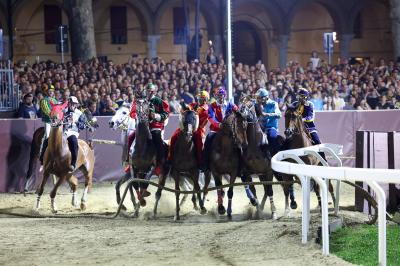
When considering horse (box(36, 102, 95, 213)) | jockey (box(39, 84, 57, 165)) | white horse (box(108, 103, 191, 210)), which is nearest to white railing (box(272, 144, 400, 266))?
white horse (box(108, 103, 191, 210))

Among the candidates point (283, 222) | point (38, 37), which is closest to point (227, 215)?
point (283, 222)

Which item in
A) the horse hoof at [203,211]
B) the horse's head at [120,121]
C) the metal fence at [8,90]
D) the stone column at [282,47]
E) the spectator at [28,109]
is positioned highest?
the stone column at [282,47]

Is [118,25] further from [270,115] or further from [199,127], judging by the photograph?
[199,127]

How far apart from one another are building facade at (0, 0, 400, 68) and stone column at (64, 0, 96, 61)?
135 inches

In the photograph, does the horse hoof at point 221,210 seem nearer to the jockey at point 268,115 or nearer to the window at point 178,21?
the jockey at point 268,115

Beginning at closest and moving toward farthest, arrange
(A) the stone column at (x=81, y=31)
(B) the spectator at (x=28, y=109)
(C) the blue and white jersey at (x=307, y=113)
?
(C) the blue and white jersey at (x=307, y=113) < (B) the spectator at (x=28, y=109) < (A) the stone column at (x=81, y=31)

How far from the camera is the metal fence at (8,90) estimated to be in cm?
2462

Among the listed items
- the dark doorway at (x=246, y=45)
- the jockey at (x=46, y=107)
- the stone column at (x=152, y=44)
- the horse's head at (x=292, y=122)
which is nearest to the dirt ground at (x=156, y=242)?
the horse's head at (x=292, y=122)

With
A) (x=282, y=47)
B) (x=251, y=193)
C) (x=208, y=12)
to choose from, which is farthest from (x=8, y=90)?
(x=282, y=47)

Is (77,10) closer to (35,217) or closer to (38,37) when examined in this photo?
(38,37)

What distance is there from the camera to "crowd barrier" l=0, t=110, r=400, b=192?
21219 millimetres

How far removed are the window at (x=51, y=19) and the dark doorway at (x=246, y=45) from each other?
8.90 metres

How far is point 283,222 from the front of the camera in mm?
13109

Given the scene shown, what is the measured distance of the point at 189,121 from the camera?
15.8m
